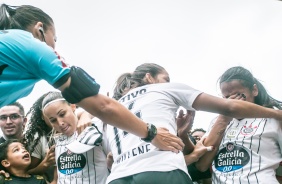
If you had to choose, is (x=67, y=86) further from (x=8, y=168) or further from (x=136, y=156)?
(x=8, y=168)

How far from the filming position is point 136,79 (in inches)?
121

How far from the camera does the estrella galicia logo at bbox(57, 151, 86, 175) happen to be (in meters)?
3.33

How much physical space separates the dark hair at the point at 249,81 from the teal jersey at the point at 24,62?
1764 mm

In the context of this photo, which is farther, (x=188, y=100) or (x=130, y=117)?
(x=188, y=100)

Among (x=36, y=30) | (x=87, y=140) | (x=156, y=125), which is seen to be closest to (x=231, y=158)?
(x=156, y=125)

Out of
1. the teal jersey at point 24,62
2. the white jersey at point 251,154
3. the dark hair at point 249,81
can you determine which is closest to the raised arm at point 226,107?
the white jersey at point 251,154

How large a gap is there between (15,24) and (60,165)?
153cm

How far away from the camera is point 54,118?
3639 millimetres

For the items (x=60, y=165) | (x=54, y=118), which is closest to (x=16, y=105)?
(x=54, y=118)

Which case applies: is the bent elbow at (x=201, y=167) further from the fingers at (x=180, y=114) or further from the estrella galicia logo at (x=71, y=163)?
the estrella galicia logo at (x=71, y=163)

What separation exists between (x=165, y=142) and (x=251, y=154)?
1082 mm

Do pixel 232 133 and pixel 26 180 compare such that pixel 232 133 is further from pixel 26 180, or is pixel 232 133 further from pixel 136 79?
pixel 26 180

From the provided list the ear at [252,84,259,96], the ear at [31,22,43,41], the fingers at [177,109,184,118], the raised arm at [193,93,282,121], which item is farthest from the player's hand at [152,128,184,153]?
the ear at [252,84,259,96]

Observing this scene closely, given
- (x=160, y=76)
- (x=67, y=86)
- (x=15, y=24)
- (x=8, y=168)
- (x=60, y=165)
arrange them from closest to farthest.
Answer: (x=67, y=86) → (x=15, y=24) → (x=160, y=76) → (x=60, y=165) → (x=8, y=168)
